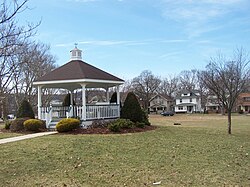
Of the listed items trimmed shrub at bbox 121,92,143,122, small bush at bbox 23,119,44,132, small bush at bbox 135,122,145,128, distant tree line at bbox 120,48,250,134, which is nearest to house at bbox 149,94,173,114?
distant tree line at bbox 120,48,250,134

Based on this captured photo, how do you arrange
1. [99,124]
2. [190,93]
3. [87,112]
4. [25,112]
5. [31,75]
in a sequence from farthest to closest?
[190,93] → [31,75] → [25,112] → [87,112] → [99,124]

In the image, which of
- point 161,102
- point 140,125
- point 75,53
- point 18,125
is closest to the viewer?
point 18,125

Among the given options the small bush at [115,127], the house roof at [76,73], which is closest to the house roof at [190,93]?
the house roof at [76,73]

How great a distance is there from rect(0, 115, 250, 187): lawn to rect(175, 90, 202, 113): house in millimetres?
77486

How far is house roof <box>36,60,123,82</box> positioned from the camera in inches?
686

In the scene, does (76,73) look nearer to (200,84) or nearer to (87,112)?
(87,112)

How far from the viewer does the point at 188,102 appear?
8719cm

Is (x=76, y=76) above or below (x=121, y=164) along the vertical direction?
above

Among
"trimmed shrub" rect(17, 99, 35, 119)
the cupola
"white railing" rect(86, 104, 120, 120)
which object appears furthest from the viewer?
Answer: the cupola

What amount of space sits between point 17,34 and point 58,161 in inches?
144

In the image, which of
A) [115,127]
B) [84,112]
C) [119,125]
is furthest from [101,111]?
[115,127]

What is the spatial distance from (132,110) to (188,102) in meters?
72.3

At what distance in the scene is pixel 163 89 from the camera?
3625 inches

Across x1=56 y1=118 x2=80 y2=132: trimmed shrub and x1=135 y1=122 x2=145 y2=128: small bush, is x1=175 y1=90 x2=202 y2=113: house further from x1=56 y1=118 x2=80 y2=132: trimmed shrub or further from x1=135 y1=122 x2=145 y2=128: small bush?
x1=56 y1=118 x2=80 y2=132: trimmed shrub
